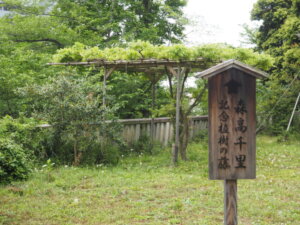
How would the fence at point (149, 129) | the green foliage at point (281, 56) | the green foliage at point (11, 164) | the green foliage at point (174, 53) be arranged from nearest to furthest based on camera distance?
the green foliage at point (11, 164) → the green foliage at point (174, 53) → the fence at point (149, 129) → the green foliage at point (281, 56)

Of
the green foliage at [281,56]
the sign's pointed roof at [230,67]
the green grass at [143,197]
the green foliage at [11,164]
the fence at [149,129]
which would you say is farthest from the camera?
the green foliage at [281,56]

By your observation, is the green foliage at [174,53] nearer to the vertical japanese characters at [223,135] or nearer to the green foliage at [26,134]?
the green foliage at [26,134]

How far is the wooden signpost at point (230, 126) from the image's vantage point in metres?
4.42

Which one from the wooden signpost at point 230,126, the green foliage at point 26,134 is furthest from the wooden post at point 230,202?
the green foliage at point 26,134

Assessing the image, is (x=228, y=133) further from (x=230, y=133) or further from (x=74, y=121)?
(x=74, y=121)

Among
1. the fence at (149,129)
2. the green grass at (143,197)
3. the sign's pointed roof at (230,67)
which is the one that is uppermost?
the sign's pointed roof at (230,67)

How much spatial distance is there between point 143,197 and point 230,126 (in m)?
3.04

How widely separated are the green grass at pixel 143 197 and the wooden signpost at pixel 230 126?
1457 mm

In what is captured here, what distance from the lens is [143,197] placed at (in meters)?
6.91

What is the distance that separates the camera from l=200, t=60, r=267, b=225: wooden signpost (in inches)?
174

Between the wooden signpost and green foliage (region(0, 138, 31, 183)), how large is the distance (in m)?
4.89

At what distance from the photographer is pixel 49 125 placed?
10414mm

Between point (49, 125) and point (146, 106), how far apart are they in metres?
5.18

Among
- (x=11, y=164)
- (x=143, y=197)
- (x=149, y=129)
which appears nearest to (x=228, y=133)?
(x=143, y=197)
